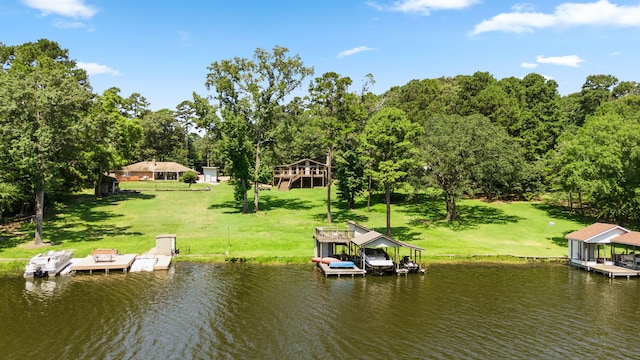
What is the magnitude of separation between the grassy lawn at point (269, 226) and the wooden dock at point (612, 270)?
5.27 metres

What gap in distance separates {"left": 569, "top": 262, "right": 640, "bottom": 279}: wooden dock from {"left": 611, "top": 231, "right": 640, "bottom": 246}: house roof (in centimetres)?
233

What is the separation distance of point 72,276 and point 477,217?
1988 inches

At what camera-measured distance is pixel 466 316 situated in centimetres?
2797

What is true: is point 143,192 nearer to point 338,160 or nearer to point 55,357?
point 338,160

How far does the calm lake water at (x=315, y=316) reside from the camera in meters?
22.7

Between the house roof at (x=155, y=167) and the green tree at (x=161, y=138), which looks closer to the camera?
the house roof at (x=155, y=167)

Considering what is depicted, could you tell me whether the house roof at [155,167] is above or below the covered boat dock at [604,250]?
above

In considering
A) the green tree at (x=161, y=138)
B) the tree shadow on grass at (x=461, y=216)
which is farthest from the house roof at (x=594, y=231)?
the green tree at (x=161, y=138)

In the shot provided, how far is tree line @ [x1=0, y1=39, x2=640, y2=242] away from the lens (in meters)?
45.0

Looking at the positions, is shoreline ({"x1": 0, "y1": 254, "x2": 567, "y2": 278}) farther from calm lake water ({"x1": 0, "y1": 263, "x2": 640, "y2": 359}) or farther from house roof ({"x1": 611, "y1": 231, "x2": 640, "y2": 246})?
house roof ({"x1": 611, "y1": 231, "x2": 640, "y2": 246})

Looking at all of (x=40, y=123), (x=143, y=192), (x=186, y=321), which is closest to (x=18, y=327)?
(x=186, y=321)

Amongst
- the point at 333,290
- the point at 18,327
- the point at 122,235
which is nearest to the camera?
the point at 18,327

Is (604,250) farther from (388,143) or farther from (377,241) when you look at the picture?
(388,143)

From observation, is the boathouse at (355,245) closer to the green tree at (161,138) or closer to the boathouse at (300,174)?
the boathouse at (300,174)
